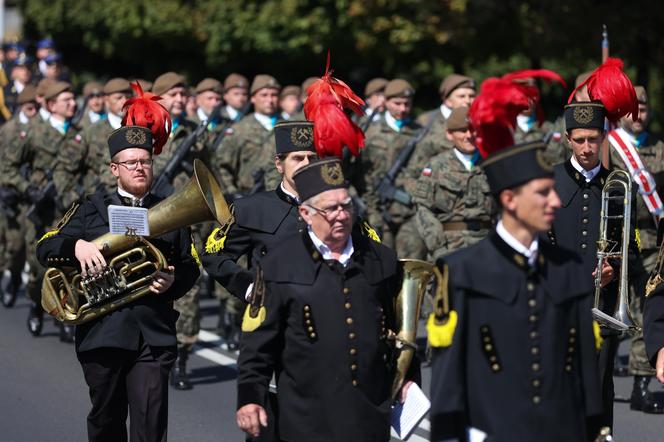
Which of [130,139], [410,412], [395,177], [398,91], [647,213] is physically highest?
[398,91]

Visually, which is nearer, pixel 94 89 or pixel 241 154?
pixel 241 154

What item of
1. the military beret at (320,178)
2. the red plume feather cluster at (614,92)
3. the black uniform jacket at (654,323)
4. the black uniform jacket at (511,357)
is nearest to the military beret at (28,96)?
the red plume feather cluster at (614,92)

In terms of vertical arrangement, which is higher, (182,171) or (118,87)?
(118,87)

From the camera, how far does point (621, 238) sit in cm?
823

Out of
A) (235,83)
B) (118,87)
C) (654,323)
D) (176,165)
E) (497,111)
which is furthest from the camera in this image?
(235,83)

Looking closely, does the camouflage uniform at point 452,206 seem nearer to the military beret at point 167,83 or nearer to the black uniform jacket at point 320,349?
the military beret at point 167,83

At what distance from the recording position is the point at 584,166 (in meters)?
8.27

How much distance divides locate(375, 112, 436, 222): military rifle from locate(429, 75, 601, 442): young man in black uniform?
8297mm

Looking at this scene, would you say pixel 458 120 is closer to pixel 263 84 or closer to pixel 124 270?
pixel 124 270

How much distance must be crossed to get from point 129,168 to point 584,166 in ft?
7.83

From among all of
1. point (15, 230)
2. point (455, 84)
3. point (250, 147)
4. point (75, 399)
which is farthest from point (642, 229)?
point (15, 230)

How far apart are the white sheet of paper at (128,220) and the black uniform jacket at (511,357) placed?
87.9 inches

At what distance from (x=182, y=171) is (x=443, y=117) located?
8.54ft

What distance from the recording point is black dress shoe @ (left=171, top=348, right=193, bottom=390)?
37.5ft
